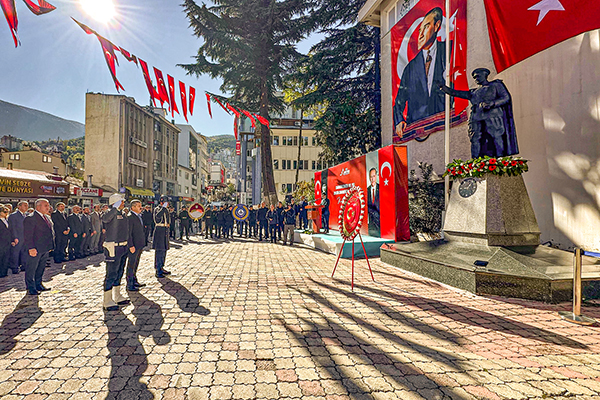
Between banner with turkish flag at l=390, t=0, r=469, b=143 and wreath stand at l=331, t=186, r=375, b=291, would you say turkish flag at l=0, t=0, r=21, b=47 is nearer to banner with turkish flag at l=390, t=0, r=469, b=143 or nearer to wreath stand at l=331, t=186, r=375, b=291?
wreath stand at l=331, t=186, r=375, b=291

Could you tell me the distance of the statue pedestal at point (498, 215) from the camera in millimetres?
6930

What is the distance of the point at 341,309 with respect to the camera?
521cm

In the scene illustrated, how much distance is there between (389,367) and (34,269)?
708 centimetres

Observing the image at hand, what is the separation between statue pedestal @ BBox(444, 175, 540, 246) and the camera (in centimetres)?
693

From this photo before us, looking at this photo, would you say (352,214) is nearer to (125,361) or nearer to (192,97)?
(125,361)

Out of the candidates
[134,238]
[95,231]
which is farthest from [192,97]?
[134,238]

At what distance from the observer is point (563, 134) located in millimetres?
8484

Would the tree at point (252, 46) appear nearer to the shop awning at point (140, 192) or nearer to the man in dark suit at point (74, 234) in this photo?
the man in dark suit at point (74, 234)

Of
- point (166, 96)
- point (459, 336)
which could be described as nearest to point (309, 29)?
point (166, 96)

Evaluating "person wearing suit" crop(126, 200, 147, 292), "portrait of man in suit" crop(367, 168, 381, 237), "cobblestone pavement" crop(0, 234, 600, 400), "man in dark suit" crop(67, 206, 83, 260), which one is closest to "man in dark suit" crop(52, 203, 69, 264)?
"man in dark suit" crop(67, 206, 83, 260)

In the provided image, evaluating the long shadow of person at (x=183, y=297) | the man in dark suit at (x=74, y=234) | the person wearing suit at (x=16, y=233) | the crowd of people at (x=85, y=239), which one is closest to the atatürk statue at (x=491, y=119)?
the long shadow of person at (x=183, y=297)

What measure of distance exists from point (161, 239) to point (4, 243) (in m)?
4.06

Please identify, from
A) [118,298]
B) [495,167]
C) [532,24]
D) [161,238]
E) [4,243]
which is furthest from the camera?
[161,238]

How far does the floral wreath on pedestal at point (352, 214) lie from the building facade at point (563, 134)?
18.5 ft
